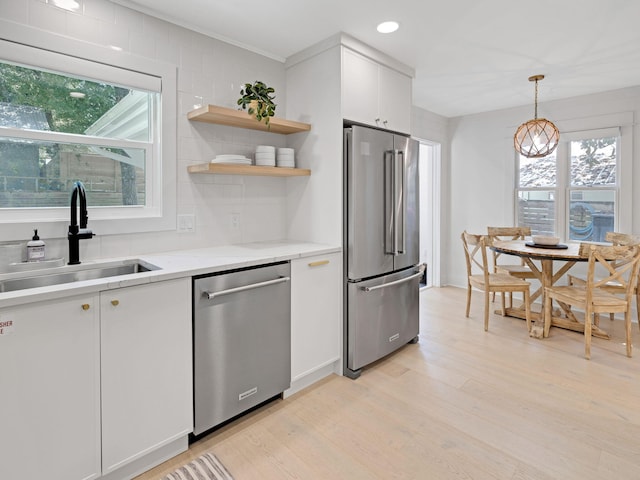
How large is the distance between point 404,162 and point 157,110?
1868 mm

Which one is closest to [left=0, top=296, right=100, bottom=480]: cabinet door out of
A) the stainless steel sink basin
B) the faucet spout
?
the stainless steel sink basin

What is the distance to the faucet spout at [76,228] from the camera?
2004 mm

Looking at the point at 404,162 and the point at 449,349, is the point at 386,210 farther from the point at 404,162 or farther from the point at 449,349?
the point at 449,349

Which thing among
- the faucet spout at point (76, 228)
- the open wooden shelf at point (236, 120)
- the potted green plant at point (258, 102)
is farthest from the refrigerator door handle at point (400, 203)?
the faucet spout at point (76, 228)

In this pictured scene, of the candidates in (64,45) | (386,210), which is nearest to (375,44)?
(386,210)

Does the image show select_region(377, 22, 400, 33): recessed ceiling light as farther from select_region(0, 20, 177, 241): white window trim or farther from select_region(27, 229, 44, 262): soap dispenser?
select_region(27, 229, 44, 262): soap dispenser

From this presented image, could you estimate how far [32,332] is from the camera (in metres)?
1.43

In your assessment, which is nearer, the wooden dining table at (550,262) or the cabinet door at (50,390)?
the cabinet door at (50,390)

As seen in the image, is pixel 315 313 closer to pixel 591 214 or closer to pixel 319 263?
pixel 319 263

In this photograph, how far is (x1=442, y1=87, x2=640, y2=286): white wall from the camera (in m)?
4.14

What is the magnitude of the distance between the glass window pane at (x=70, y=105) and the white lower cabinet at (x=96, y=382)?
1184mm

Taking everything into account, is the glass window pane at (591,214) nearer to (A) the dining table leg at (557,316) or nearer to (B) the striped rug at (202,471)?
(A) the dining table leg at (557,316)

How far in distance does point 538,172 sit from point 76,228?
505cm

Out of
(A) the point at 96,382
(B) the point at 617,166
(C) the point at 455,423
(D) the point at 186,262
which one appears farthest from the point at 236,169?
(B) the point at 617,166
